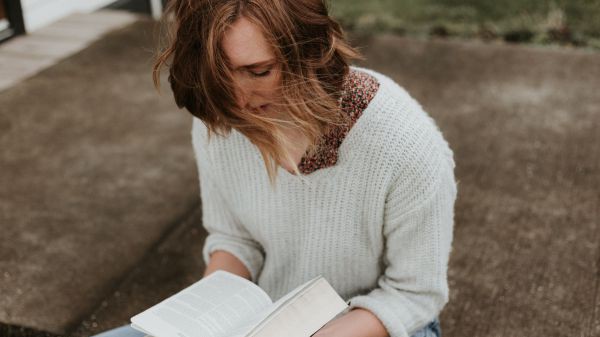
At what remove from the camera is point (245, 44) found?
119 cm

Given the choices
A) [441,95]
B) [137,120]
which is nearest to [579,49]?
[441,95]

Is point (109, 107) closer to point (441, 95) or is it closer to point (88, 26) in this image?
point (88, 26)

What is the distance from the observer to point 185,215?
2.63 meters

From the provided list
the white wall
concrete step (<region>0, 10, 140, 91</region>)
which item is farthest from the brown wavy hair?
the white wall

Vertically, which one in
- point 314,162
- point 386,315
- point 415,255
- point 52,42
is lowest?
point 52,42

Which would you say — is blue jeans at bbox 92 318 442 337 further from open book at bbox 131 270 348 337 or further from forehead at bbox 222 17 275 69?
forehead at bbox 222 17 275 69

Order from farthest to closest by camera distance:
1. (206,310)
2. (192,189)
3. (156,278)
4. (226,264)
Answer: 1. (192,189)
2. (156,278)
3. (226,264)
4. (206,310)

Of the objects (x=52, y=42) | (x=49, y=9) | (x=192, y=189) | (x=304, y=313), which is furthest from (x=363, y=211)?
(x=49, y=9)

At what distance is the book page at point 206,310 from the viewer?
4.13 ft

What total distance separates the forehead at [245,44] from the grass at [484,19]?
11.4 ft

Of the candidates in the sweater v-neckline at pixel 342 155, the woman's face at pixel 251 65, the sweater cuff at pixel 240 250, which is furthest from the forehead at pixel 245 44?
the sweater cuff at pixel 240 250

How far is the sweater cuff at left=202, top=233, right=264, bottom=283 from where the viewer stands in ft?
5.50

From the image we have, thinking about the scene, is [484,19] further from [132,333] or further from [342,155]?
[132,333]

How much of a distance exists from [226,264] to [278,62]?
0.63m
